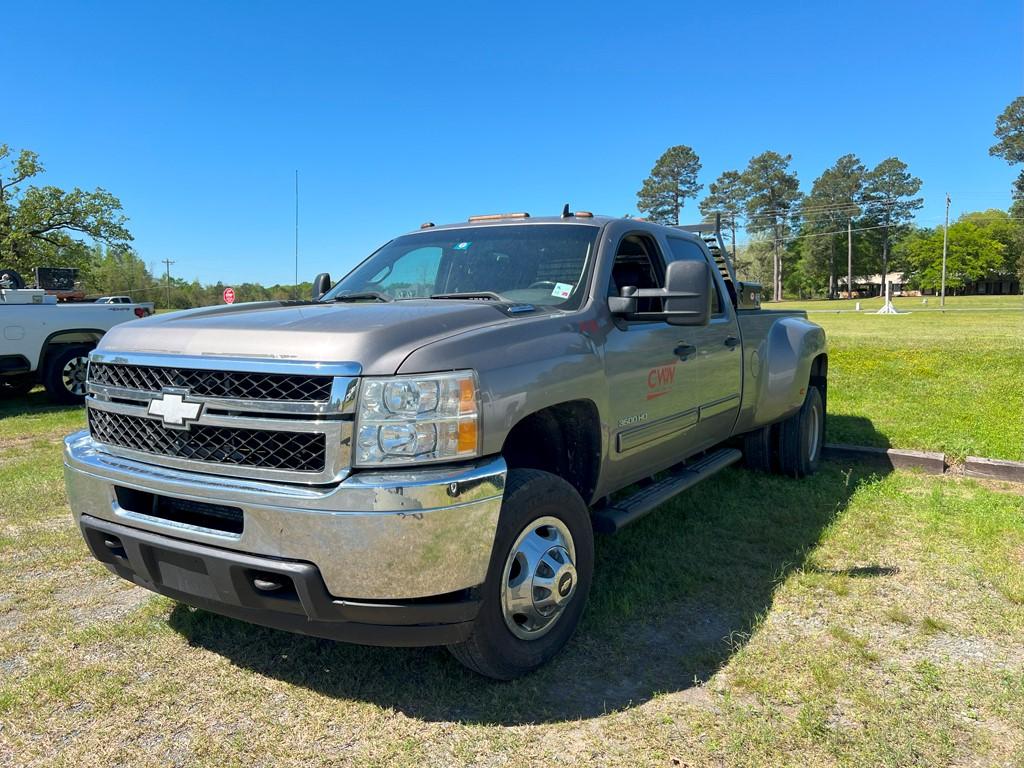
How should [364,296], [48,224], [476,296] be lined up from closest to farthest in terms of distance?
[476,296] → [364,296] → [48,224]

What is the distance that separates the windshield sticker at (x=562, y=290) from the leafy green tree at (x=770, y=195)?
78969mm

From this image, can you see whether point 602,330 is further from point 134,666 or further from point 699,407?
point 134,666

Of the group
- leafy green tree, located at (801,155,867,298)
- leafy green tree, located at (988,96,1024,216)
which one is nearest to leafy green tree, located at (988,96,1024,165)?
leafy green tree, located at (988,96,1024,216)

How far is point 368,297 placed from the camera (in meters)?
3.65

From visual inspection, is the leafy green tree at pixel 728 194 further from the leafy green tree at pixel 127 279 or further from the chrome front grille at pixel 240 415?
the chrome front grille at pixel 240 415

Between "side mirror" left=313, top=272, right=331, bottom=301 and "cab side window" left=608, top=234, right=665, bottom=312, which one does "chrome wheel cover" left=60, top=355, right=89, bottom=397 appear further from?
"cab side window" left=608, top=234, right=665, bottom=312

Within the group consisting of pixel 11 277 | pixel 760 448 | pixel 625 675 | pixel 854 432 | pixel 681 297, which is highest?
pixel 11 277

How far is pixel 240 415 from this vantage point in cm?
243

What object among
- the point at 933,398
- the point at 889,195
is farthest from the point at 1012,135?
the point at 933,398

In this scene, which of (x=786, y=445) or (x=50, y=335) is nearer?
(x=786, y=445)

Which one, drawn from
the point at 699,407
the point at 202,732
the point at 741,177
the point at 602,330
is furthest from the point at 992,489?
the point at 741,177

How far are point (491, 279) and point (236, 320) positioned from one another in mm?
1352

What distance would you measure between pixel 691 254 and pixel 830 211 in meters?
85.5

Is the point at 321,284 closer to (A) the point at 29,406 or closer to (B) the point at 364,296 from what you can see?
(B) the point at 364,296
